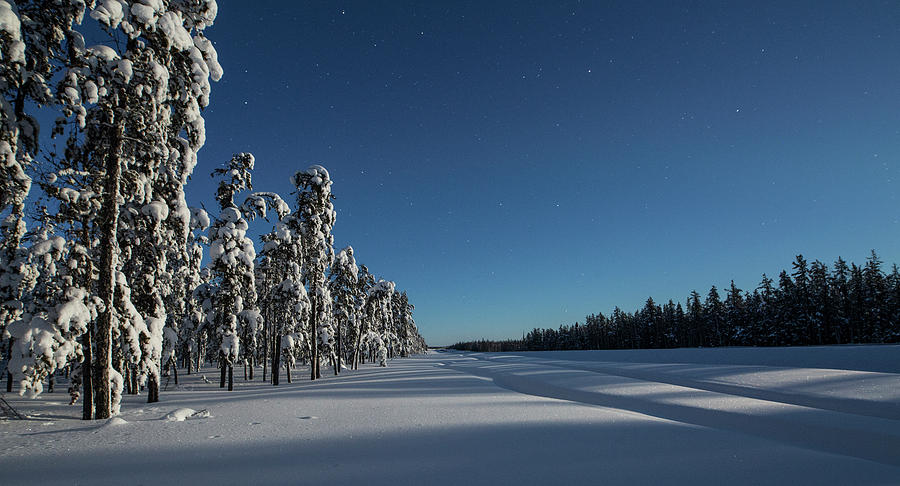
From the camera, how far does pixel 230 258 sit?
17.5 m

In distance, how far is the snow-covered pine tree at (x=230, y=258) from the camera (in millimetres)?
17547

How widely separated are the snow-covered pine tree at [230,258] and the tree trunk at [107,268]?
779 cm

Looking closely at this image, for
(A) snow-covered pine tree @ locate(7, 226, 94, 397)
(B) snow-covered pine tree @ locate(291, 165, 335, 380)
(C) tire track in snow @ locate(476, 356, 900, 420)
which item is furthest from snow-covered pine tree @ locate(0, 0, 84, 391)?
(C) tire track in snow @ locate(476, 356, 900, 420)

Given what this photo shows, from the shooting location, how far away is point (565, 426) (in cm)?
733

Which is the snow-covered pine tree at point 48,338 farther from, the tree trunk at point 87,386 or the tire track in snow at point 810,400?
the tire track in snow at point 810,400

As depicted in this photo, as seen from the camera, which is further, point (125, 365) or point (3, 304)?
point (125, 365)

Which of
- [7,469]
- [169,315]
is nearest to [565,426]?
[7,469]

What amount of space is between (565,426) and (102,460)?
7.44 metres

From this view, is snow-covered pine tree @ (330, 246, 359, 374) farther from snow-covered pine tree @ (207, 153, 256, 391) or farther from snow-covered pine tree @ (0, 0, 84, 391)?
snow-covered pine tree @ (0, 0, 84, 391)

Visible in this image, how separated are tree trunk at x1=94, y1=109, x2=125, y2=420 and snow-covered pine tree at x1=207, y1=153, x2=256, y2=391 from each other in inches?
307

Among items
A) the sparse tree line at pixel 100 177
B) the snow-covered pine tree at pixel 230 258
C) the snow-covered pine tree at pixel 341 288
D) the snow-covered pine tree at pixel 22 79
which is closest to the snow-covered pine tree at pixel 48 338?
the sparse tree line at pixel 100 177

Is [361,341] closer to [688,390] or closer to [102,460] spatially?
[688,390]

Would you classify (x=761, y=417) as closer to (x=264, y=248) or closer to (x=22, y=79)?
(x=22, y=79)

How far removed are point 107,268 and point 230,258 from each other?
323 inches
